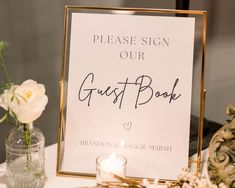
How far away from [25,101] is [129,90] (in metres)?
0.23

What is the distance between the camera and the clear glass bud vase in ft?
3.21

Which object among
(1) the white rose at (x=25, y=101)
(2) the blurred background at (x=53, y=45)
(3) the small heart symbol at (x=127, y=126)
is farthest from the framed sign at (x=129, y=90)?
(2) the blurred background at (x=53, y=45)

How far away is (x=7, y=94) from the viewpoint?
3.01 ft

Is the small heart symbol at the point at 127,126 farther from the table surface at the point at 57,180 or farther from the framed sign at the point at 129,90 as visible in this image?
the table surface at the point at 57,180

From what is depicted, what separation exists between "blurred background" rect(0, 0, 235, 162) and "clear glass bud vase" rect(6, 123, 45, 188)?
602mm

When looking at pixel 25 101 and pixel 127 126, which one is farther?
pixel 127 126

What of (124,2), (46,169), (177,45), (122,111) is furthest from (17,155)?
(124,2)

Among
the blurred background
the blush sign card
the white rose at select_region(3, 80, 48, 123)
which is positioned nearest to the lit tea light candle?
the blush sign card

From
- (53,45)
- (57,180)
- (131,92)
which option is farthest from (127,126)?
(53,45)

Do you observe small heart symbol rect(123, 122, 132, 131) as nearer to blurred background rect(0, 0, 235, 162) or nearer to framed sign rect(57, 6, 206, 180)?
framed sign rect(57, 6, 206, 180)

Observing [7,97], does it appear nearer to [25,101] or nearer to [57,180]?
[25,101]

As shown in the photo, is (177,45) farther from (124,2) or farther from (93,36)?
(124,2)

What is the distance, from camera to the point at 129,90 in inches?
39.4

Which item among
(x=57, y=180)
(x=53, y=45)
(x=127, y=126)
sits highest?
(x=53, y=45)
